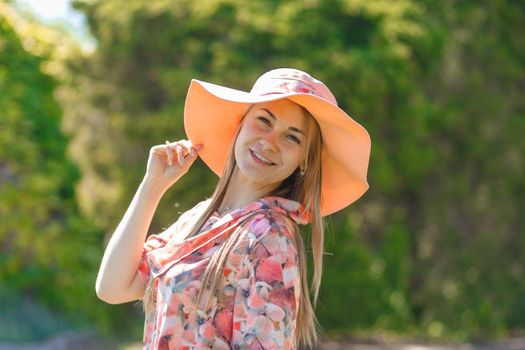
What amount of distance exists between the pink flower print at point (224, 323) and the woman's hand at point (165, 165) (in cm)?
40

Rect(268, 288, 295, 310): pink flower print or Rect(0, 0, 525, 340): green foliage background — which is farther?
Rect(0, 0, 525, 340): green foliage background

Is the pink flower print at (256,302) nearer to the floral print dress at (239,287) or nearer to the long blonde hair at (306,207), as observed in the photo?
the floral print dress at (239,287)

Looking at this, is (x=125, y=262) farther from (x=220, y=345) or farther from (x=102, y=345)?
(x=102, y=345)

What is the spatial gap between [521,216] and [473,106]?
78.1 inches

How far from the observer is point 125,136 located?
35.2 feet

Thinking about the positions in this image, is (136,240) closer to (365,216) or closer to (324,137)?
(324,137)

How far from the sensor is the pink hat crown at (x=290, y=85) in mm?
2023

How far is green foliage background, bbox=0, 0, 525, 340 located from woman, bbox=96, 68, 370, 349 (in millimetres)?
4701

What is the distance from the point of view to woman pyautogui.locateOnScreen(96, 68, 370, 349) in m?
1.85

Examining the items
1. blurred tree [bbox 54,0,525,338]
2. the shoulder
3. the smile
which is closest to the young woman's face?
the smile

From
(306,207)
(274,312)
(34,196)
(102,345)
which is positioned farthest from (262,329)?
(102,345)


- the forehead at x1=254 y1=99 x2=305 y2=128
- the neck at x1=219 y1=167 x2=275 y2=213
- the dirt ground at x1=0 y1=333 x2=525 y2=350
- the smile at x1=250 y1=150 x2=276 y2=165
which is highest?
the forehead at x1=254 y1=99 x2=305 y2=128

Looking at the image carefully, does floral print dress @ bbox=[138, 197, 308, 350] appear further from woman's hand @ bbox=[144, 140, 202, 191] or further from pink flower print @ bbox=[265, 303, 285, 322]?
woman's hand @ bbox=[144, 140, 202, 191]

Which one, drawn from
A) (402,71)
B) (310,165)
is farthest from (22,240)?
(310,165)
